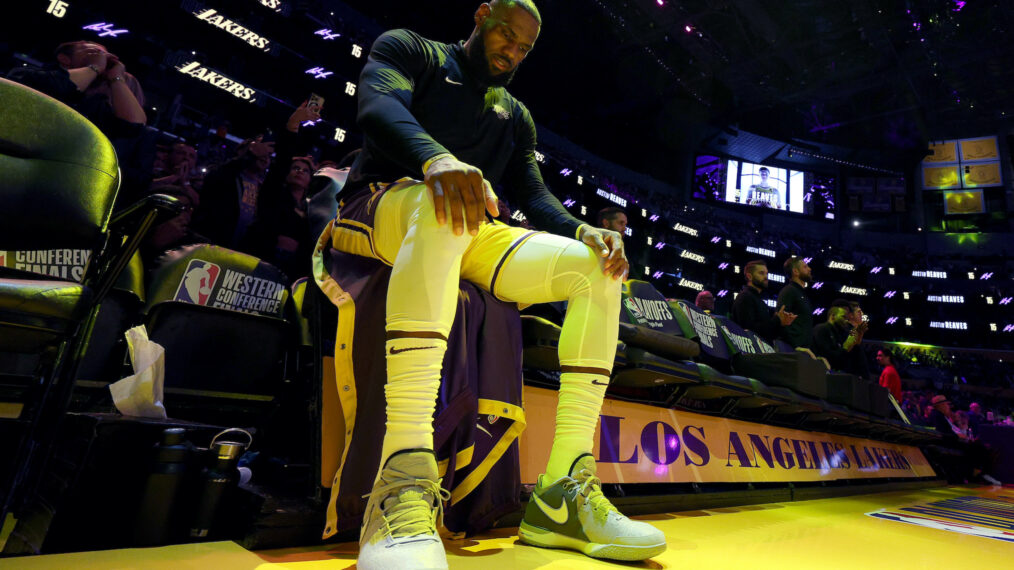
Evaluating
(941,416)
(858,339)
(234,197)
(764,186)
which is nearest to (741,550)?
(234,197)

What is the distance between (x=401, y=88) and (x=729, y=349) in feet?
8.66

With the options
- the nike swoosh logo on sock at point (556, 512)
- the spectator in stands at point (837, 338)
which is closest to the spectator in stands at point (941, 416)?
the spectator in stands at point (837, 338)

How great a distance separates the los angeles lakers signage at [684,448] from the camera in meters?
1.69

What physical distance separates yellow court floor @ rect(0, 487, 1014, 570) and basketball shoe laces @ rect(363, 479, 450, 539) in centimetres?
13

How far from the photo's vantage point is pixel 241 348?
1.60 meters

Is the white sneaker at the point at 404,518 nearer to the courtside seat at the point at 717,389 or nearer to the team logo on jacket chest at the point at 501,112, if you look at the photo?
the team logo on jacket chest at the point at 501,112

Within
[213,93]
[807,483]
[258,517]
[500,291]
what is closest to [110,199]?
[258,517]

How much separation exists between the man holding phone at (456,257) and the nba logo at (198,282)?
29.8 inches

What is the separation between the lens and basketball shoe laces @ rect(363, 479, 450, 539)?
0.86m

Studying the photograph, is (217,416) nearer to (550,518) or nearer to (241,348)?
(241,348)

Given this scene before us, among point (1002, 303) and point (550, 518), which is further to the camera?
point (1002, 303)

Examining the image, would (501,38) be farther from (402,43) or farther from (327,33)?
(327,33)

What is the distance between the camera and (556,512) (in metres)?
1.14

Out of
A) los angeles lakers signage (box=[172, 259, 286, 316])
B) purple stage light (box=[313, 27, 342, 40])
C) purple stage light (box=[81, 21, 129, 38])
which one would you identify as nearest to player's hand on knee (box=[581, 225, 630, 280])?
los angeles lakers signage (box=[172, 259, 286, 316])
